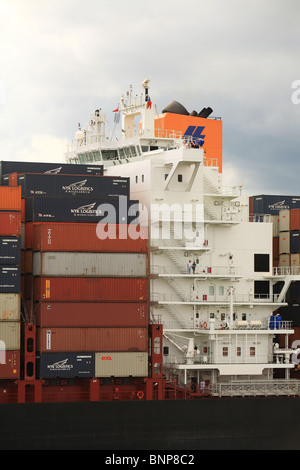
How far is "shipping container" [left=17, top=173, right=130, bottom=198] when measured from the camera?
4166 cm

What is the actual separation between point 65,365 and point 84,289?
120 inches

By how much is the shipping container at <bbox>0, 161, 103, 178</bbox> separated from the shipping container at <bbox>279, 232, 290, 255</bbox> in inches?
379

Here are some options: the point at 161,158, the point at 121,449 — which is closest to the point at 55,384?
the point at 121,449

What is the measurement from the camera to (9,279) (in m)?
38.4

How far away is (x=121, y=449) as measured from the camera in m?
39.2

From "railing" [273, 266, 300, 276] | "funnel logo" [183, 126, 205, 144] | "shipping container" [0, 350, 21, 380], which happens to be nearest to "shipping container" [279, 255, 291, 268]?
"railing" [273, 266, 300, 276]

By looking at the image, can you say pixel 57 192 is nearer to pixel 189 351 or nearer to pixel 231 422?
pixel 189 351

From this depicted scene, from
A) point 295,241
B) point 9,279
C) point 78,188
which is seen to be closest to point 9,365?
point 9,279

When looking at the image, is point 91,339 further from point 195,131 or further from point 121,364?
point 195,131

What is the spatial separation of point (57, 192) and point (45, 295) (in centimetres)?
534

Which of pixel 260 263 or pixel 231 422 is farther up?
pixel 260 263

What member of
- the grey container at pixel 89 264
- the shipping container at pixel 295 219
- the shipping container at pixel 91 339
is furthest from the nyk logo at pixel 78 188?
the shipping container at pixel 295 219

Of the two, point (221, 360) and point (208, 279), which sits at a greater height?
point (208, 279)

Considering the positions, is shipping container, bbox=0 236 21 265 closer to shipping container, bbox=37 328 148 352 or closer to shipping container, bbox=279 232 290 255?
shipping container, bbox=37 328 148 352
